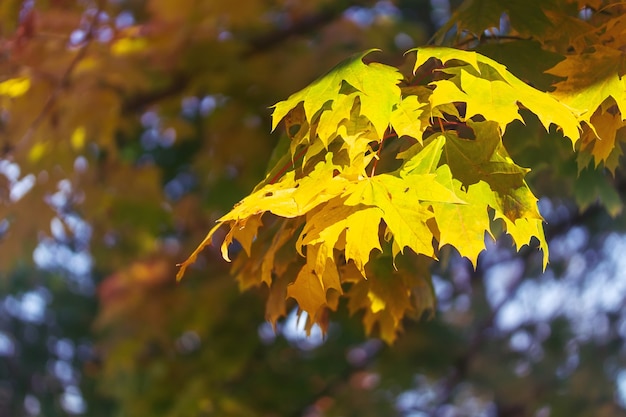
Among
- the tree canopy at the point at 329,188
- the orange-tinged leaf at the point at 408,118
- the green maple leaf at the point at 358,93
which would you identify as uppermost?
the green maple leaf at the point at 358,93

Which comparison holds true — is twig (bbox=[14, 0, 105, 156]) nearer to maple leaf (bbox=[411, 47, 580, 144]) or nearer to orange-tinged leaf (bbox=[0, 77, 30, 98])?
orange-tinged leaf (bbox=[0, 77, 30, 98])

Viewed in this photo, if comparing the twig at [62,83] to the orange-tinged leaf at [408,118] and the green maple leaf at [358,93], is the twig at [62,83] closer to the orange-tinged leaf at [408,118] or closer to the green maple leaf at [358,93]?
the green maple leaf at [358,93]

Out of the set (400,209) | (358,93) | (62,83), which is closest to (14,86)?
(62,83)

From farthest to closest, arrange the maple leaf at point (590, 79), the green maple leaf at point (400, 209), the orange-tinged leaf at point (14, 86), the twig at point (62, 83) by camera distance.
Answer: the twig at point (62, 83) < the orange-tinged leaf at point (14, 86) < the maple leaf at point (590, 79) < the green maple leaf at point (400, 209)

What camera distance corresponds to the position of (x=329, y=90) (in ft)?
4.45

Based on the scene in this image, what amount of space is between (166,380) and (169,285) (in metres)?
0.66

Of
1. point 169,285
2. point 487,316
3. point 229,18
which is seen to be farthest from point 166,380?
point 487,316

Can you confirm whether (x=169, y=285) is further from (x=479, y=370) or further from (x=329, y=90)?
(x=329, y=90)

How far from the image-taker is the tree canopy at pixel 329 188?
1.29 meters

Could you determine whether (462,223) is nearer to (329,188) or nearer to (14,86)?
(329,188)

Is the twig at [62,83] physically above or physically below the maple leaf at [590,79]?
below

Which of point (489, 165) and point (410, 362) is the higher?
point (489, 165)

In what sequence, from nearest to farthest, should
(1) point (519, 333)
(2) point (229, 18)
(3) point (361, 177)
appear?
(3) point (361, 177)
(2) point (229, 18)
(1) point (519, 333)

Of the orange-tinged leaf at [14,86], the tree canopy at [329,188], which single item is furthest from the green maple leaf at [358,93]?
the orange-tinged leaf at [14,86]
